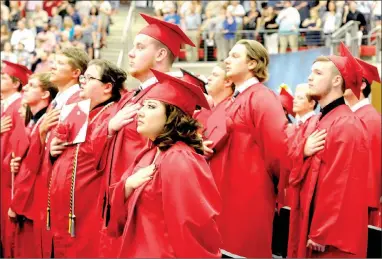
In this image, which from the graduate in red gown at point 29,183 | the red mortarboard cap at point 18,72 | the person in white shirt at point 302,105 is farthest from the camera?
the red mortarboard cap at point 18,72

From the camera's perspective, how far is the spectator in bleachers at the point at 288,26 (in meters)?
17.7

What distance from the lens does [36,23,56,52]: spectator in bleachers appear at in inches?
808

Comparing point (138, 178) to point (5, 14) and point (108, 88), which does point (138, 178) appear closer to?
point (108, 88)

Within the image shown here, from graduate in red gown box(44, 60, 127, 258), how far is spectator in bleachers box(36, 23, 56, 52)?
44.4ft

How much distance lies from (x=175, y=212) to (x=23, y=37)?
17.1 metres

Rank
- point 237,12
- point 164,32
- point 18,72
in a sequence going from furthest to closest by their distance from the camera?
point 237,12, point 18,72, point 164,32

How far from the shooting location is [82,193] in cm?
705

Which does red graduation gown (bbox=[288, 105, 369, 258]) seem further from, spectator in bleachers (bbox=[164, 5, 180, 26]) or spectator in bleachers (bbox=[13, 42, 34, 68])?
spectator in bleachers (bbox=[164, 5, 180, 26])

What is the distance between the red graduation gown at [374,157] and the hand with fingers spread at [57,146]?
277 cm

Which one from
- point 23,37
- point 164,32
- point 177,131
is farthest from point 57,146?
point 23,37

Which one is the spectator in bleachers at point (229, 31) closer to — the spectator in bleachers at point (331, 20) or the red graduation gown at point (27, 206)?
the spectator in bleachers at point (331, 20)

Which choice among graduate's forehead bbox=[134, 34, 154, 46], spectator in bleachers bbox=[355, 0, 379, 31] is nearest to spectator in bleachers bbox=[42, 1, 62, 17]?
spectator in bleachers bbox=[355, 0, 379, 31]

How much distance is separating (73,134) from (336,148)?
197 centimetres

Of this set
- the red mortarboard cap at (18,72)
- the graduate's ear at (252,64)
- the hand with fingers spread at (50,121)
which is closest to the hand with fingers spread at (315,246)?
the graduate's ear at (252,64)
